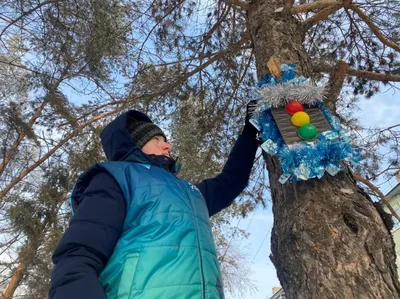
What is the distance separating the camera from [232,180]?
188 centimetres

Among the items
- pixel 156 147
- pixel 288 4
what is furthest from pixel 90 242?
pixel 288 4

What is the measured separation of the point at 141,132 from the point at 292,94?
0.63 metres

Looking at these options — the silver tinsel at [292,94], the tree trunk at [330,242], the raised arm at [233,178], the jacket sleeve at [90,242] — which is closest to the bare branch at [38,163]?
the raised arm at [233,178]

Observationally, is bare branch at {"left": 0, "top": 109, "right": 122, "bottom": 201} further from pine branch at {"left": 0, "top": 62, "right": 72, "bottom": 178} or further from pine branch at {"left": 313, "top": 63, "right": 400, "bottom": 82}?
pine branch at {"left": 313, "top": 63, "right": 400, "bottom": 82}

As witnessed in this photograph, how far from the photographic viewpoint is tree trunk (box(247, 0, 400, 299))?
4.11ft

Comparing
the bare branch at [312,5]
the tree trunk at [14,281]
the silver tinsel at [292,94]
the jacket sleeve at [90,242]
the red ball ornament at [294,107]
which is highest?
the tree trunk at [14,281]

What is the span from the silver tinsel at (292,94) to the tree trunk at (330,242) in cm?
27

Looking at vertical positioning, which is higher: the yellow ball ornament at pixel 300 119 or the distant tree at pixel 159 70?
the distant tree at pixel 159 70

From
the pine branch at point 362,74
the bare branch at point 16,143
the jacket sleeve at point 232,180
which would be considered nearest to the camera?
the jacket sleeve at point 232,180

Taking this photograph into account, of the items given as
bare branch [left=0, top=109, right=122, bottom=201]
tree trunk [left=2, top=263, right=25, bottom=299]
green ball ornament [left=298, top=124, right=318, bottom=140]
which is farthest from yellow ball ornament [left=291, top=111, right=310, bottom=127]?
tree trunk [left=2, top=263, right=25, bottom=299]

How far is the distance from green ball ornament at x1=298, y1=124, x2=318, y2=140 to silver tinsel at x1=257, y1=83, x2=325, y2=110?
14cm

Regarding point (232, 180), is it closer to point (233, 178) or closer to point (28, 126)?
point (233, 178)

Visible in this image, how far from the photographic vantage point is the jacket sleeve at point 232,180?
1.83 m

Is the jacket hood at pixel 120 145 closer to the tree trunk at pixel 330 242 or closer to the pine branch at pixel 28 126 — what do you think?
the tree trunk at pixel 330 242
